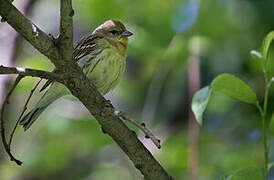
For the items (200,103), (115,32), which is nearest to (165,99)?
(115,32)

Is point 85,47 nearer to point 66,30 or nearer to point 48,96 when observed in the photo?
point 48,96

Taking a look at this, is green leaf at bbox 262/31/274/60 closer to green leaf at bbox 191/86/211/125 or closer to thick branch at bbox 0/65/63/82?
green leaf at bbox 191/86/211/125

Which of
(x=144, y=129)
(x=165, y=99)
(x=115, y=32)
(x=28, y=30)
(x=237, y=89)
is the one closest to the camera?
(x=28, y=30)

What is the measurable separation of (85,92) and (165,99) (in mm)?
3770

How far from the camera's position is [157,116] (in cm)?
623

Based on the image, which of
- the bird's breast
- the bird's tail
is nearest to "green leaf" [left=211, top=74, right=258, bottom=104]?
the bird's breast

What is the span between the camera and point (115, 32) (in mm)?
4691

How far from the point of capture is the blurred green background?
5.40 meters

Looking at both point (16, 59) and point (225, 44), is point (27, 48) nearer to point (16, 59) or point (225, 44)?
Answer: point (16, 59)

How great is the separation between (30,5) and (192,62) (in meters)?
1.47

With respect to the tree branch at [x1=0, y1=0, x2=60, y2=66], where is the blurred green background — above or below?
below

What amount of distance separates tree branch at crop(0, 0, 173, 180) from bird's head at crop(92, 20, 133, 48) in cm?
195

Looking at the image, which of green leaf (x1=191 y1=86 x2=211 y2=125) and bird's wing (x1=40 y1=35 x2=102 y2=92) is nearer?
green leaf (x1=191 y1=86 x2=211 y2=125)

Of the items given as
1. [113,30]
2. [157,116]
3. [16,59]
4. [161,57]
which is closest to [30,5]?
[16,59]
